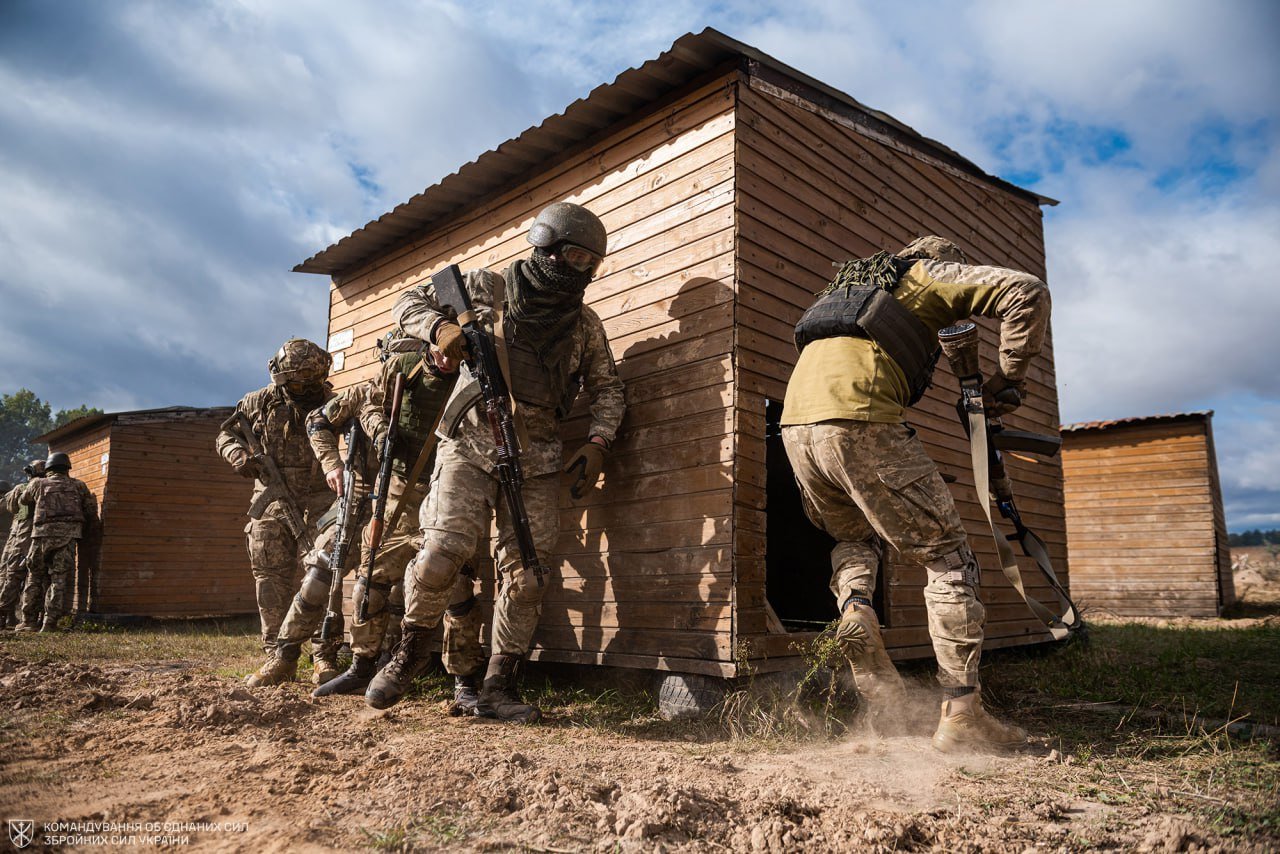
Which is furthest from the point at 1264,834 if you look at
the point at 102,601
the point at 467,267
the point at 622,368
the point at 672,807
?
the point at 102,601

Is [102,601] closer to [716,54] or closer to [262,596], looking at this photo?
[262,596]

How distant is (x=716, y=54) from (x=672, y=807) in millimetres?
4186

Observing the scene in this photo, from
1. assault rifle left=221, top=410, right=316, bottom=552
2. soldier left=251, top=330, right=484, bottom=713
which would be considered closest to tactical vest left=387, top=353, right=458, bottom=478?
soldier left=251, top=330, right=484, bottom=713

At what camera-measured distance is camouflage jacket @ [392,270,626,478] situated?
4.30m

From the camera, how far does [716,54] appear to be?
4.72 m

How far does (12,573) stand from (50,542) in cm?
64

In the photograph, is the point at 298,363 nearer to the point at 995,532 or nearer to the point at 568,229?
the point at 568,229

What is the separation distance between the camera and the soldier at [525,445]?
415 cm

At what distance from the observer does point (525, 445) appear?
4.35m

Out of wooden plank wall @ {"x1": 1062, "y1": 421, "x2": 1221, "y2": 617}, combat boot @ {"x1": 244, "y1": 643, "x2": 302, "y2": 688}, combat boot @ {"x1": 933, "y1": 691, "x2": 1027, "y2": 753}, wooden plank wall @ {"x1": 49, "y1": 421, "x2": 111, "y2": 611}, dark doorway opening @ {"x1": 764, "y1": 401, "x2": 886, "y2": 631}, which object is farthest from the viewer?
wooden plank wall @ {"x1": 1062, "y1": 421, "x2": 1221, "y2": 617}

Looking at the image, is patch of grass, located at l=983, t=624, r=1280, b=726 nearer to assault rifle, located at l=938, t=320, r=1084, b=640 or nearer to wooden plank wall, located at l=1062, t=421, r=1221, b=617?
assault rifle, located at l=938, t=320, r=1084, b=640

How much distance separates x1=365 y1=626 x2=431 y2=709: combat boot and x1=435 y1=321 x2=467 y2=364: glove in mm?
1547

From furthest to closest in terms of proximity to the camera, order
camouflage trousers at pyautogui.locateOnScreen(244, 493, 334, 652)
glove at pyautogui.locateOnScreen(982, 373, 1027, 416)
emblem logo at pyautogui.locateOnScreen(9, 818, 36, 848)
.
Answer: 1. camouflage trousers at pyautogui.locateOnScreen(244, 493, 334, 652)
2. glove at pyautogui.locateOnScreen(982, 373, 1027, 416)
3. emblem logo at pyautogui.locateOnScreen(9, 818, 36, 848)

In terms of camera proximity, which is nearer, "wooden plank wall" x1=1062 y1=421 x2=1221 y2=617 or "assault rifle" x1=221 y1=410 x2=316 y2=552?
"assault rifle" x1=221 y1=410 x2=316 y2=552
